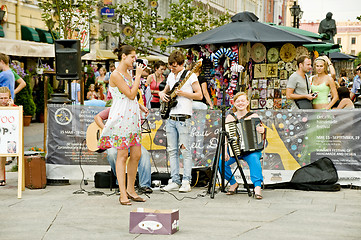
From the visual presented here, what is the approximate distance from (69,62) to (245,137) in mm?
3704

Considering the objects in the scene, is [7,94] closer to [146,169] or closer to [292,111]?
[146,169]

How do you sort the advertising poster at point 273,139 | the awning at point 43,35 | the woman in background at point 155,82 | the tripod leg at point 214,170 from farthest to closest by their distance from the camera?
the awning at point 43,35 < the woman in background at point 155,82 < the advertising poster at point 273,139 < the tripod leg at point 214,170

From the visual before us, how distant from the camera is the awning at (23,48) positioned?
20062 mm

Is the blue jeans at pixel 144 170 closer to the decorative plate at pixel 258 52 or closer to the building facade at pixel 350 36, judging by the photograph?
the decorative plate at pixel 258 52

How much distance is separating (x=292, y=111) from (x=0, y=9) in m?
17.6

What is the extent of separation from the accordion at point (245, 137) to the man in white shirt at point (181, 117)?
26.8 inches

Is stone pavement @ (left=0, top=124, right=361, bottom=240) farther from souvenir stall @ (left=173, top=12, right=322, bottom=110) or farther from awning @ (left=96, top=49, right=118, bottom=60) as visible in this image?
awning @ (left=96, top=49, right=118, bottom=60)

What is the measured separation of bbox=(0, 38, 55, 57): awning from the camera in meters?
20.1

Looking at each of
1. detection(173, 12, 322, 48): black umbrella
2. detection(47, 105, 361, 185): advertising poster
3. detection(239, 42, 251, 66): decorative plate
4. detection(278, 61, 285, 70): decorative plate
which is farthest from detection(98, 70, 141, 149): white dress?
detection(278, 61, 285, 70): decorative plate

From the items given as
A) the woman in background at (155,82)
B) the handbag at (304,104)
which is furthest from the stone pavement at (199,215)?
the woman in background at (155,82)

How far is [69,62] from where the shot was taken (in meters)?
11.6

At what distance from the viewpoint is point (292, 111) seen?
400 inches

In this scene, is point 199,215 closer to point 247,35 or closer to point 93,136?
point 93,136

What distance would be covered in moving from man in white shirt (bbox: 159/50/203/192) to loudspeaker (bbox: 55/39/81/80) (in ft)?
7.56
